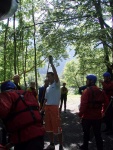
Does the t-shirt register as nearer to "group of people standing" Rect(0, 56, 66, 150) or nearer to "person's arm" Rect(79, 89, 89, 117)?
"person's arm" Rect(79, 89, 89, 117)

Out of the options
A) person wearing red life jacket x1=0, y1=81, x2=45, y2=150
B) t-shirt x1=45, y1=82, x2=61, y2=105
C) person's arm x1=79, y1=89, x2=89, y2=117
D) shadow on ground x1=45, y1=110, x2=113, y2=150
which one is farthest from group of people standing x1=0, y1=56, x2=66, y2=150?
shadow on ground x1=45, y1=110, x2=113, y2=150

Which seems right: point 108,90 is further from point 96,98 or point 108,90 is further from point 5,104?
point 5,104

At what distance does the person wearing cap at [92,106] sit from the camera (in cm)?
Result: 551

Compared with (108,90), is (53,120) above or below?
below

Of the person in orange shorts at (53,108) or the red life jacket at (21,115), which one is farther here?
the person in orange shorts at (53,108)

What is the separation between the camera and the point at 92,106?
5.63 meters

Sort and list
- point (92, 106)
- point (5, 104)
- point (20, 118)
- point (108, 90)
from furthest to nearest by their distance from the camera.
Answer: point (108, 90) < point (92, 106) < point (20, 118) < point (5, 104)

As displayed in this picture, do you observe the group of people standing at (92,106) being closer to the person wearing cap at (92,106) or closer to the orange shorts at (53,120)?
the person wearing cap at (92,106)

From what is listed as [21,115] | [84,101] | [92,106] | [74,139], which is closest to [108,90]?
[74,139]

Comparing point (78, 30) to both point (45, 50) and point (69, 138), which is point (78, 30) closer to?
point (45, 50)

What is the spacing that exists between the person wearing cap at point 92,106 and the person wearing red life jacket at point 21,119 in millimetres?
2502

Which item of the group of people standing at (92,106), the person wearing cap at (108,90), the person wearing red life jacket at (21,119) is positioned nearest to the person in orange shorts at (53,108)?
the group of people standing at (92,106)

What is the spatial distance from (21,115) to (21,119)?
0.15 feet

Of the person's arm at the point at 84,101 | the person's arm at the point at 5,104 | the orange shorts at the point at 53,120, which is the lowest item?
the orange shorts at the point at 53,120
